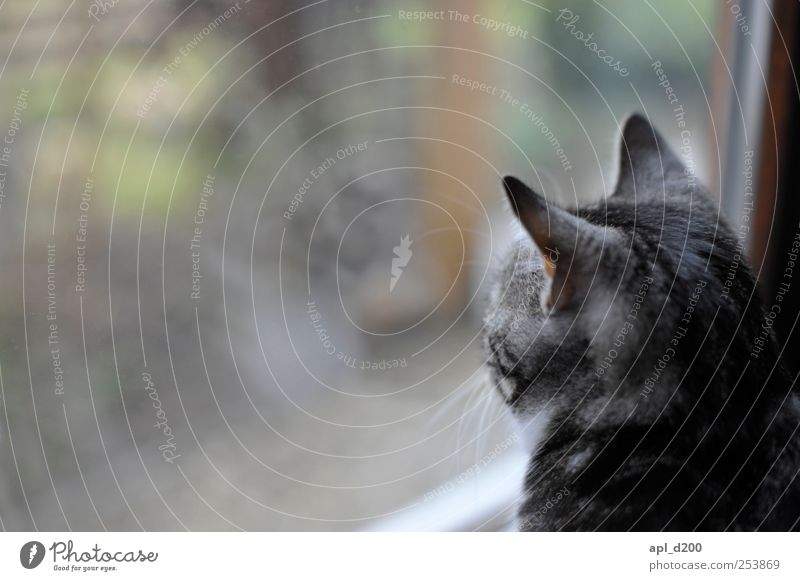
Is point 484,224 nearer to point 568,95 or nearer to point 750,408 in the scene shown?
point 568,95

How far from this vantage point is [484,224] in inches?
18.1

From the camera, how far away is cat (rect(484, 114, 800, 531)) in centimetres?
45

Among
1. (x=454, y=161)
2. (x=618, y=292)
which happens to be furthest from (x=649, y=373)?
(x=454, y=161)

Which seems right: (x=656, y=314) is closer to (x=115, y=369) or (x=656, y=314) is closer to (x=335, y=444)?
(x=335, y=444)

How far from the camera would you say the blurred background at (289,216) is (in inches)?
17.4

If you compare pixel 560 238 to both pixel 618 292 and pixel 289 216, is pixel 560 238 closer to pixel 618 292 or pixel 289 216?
pixel 618 292

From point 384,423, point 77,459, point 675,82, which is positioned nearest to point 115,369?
point 77,459

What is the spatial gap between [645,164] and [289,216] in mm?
249

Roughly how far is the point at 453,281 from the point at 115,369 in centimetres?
23

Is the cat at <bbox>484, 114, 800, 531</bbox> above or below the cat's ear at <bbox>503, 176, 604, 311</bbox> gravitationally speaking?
below

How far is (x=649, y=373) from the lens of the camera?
453 millimetres
